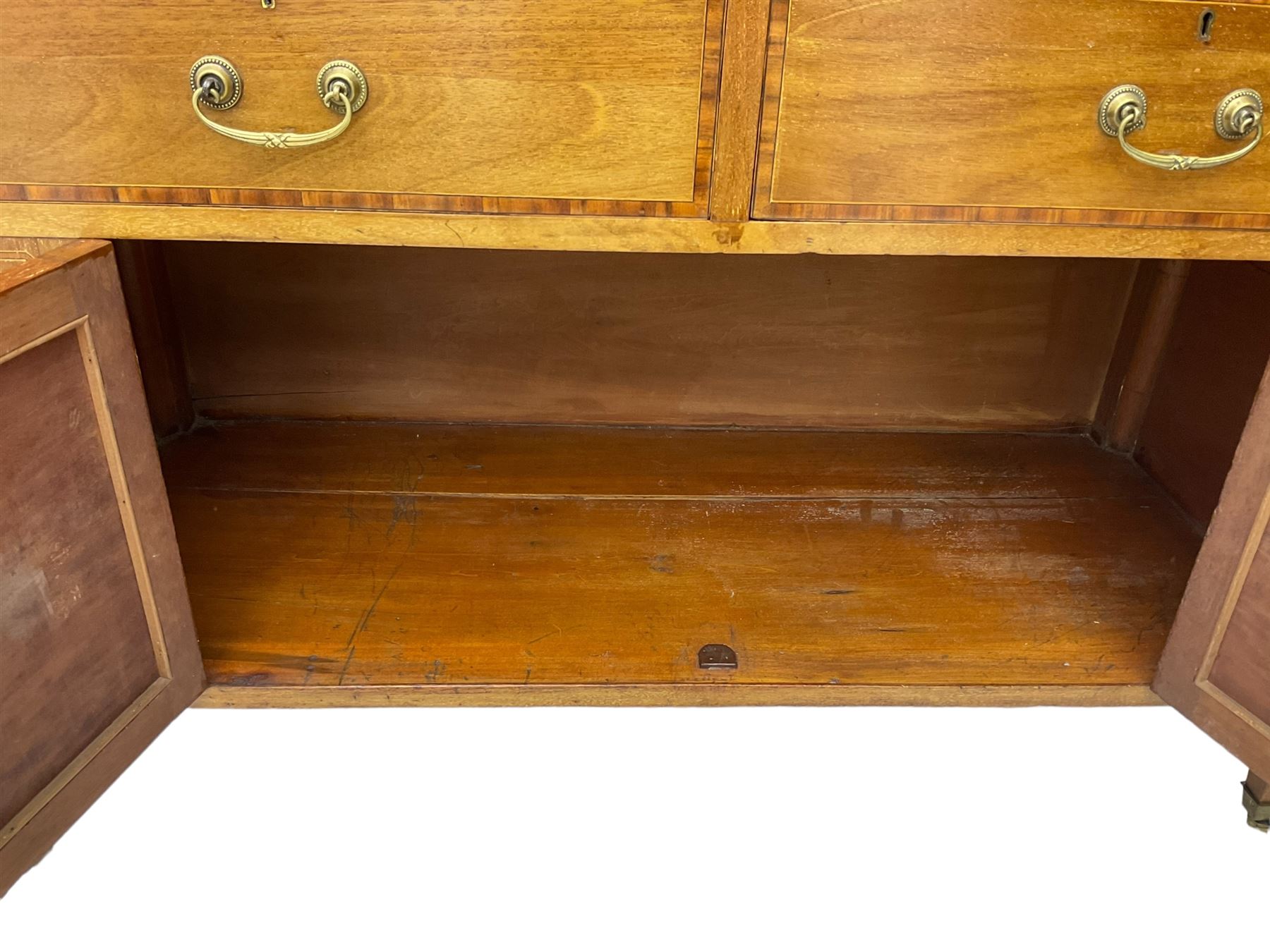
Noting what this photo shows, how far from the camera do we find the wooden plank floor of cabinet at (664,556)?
105 centimetres

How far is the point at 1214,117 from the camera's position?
0.78 m

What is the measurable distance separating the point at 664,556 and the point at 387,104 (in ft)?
2.11

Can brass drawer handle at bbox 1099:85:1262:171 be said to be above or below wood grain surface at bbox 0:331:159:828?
above

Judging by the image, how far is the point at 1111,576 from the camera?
4.02ft

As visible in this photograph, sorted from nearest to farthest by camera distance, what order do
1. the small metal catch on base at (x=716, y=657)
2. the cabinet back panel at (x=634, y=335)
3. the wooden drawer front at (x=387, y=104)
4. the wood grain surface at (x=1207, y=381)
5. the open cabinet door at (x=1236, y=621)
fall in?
the wooden drawer front at (x=387, y=104) → the open cabinet door at (x=1236, y=621) → the small metal catch on base at (x=716, y=657) → the wood grain surface at (x=1207, y=381) → the cabinet back panel at (x=634, y=335)

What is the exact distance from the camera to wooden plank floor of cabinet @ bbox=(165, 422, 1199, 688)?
3.46 feet

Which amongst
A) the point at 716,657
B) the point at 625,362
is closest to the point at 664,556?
the point at 716,657

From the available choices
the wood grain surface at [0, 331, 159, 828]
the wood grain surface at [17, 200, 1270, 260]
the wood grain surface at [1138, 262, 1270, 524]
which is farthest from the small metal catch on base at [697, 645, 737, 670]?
the wood grain surface at [1138, 262, 1270, 524]

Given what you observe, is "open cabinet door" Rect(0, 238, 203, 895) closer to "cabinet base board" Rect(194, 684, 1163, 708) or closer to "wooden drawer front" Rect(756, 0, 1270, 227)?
"cabinet base board" Rect(194, 684, 1163, 708)

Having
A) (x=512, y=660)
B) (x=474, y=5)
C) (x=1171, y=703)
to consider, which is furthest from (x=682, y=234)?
(x=1171, y=703)

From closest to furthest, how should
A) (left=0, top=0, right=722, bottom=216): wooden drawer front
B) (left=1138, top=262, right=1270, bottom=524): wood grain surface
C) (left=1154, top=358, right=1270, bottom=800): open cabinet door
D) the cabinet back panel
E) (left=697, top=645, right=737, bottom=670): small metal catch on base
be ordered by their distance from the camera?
(left=0, top=0, right=722, bottom=216): wooden drawer front, (left=1154, top=358, right=1270, bottom=800): open cabinet door, (left=697, top=645, right=737, bottom=670): small metal catch on base, (left=1138, top=262, right=1270, bottom=524): wood grain surface, the cabinet back panel

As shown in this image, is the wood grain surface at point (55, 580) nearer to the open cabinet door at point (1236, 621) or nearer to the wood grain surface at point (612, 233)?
the wood grain surface at point (612, 233)

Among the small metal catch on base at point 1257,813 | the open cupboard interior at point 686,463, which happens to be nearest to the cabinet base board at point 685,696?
the open cupboard interior at point 686,463

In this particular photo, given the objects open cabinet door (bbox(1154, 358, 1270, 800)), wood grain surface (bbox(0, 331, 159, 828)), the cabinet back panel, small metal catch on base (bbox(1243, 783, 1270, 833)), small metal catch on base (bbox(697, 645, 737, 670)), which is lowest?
wood grain surface (bbox(0, 331, 159, 828))
